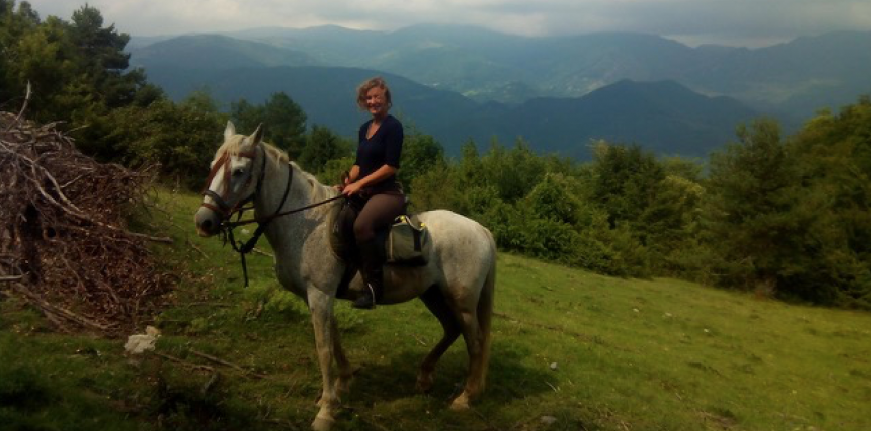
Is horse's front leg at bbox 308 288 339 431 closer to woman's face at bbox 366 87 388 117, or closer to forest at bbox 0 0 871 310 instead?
woman's face at bbox 366 87 388 117

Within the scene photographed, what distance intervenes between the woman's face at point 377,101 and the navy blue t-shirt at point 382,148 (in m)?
0.11

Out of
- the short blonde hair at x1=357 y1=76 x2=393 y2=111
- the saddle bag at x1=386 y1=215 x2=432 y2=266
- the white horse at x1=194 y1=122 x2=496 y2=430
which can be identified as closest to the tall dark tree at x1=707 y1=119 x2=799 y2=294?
the white horse at x1=194 y1=122 x2=496 y2=430

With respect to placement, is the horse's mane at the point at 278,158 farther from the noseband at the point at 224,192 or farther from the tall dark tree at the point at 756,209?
the tall dark tree at the point at 756,209

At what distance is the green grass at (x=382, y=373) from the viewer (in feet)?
18.1

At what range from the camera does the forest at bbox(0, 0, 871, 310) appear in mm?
28359

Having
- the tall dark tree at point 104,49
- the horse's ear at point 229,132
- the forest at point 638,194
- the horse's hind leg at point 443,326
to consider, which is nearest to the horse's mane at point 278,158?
the horse's ear at point 229,132

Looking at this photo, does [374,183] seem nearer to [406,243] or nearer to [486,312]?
[406,243]

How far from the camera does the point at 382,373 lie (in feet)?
25.5

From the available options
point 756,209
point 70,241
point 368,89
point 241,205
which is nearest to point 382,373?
point 241,205

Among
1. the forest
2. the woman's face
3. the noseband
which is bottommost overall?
the forest

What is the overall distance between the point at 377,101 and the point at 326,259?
1.92m

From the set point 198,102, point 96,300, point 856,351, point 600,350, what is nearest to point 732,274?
point 856,351

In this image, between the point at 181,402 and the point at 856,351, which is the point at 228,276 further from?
the point at 856,351

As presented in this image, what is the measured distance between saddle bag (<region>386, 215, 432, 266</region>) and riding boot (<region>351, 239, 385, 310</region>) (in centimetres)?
17
